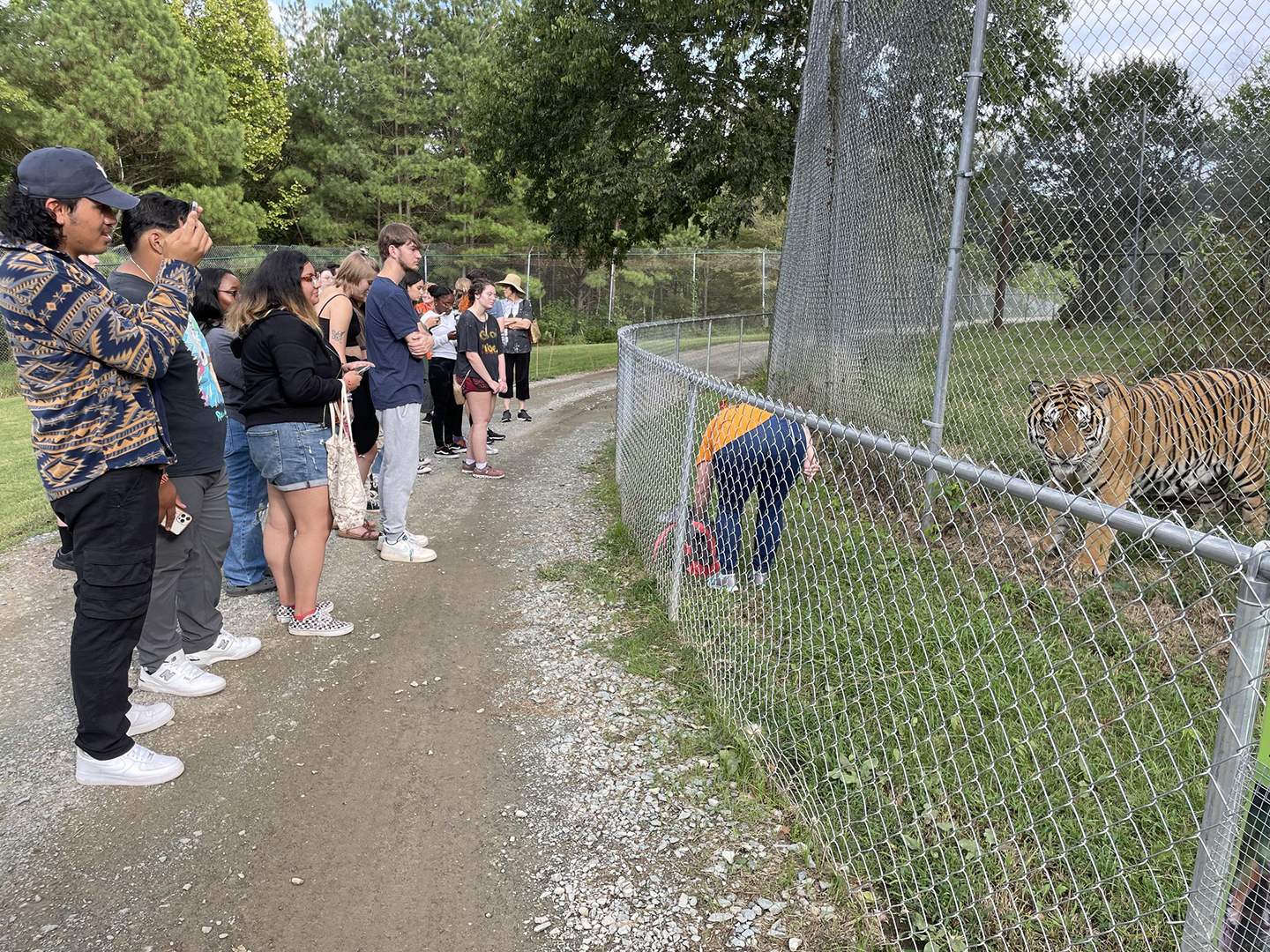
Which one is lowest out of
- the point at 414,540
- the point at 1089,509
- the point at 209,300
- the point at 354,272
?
the point at 414,540

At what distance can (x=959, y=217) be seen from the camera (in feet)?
15.5

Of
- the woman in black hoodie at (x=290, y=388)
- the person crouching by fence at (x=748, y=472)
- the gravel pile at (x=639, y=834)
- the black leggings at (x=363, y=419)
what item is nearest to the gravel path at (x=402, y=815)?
the gravel pile at (x=639, y=834)

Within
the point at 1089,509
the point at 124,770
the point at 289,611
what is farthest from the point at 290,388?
the point at 1089,509

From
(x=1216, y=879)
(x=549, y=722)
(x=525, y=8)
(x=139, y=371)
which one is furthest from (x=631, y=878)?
(x=525, y=8)

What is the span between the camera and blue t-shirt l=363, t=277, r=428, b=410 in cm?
530

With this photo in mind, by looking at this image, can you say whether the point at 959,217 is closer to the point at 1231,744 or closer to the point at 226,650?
the point at 1231,744

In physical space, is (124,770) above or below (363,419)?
below

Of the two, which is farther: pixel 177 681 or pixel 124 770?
pixel 177 681

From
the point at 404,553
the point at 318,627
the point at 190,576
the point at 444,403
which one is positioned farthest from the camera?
the point at 444,403

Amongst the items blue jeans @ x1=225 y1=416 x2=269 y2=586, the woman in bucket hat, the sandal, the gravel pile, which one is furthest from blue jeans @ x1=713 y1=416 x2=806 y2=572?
the woman in bucket hat

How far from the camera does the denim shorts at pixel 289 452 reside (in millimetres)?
4156

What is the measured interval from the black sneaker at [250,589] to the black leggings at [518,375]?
5294mm

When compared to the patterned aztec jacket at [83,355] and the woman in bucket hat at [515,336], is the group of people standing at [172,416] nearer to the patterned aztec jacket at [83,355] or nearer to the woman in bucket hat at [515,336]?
the patterned aztec jacket at [83,355]

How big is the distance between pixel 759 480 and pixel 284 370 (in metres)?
2.41
